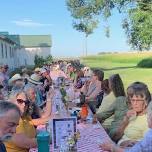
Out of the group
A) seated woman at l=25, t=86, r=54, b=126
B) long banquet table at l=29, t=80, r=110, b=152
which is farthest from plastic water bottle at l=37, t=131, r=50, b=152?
seated woman at l=25, t=86, r=54, b=126

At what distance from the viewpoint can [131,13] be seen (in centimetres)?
2095

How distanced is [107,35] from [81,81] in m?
14.8

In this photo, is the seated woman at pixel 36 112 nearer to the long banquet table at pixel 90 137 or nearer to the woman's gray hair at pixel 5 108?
the long banquet table at pixel 90 137

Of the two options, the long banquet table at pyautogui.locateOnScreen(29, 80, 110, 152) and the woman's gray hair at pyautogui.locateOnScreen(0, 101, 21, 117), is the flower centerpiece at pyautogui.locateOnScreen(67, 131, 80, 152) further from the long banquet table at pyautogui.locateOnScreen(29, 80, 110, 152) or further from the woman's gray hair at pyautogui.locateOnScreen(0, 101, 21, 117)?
the woman's gray hair at pyautogui.locateOnScreen(0, 101, 21, 117)

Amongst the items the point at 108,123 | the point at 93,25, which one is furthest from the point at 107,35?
the point at 108,123

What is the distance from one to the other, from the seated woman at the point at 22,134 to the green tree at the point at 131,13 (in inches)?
576

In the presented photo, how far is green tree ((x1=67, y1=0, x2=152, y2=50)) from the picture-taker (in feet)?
63.3

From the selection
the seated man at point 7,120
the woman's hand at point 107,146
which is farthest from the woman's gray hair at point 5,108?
the woman's hand at point 107,146

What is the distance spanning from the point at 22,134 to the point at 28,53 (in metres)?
62.7

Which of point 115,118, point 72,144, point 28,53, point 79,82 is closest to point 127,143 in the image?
point 72,144

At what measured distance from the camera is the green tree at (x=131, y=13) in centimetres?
1929

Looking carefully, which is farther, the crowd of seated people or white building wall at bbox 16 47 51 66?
white building wall at bbox 16 47 51 66

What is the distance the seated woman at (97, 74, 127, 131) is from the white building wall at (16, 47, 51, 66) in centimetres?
4791

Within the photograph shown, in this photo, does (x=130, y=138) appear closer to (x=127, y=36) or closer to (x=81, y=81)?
(x=81, y=81)
